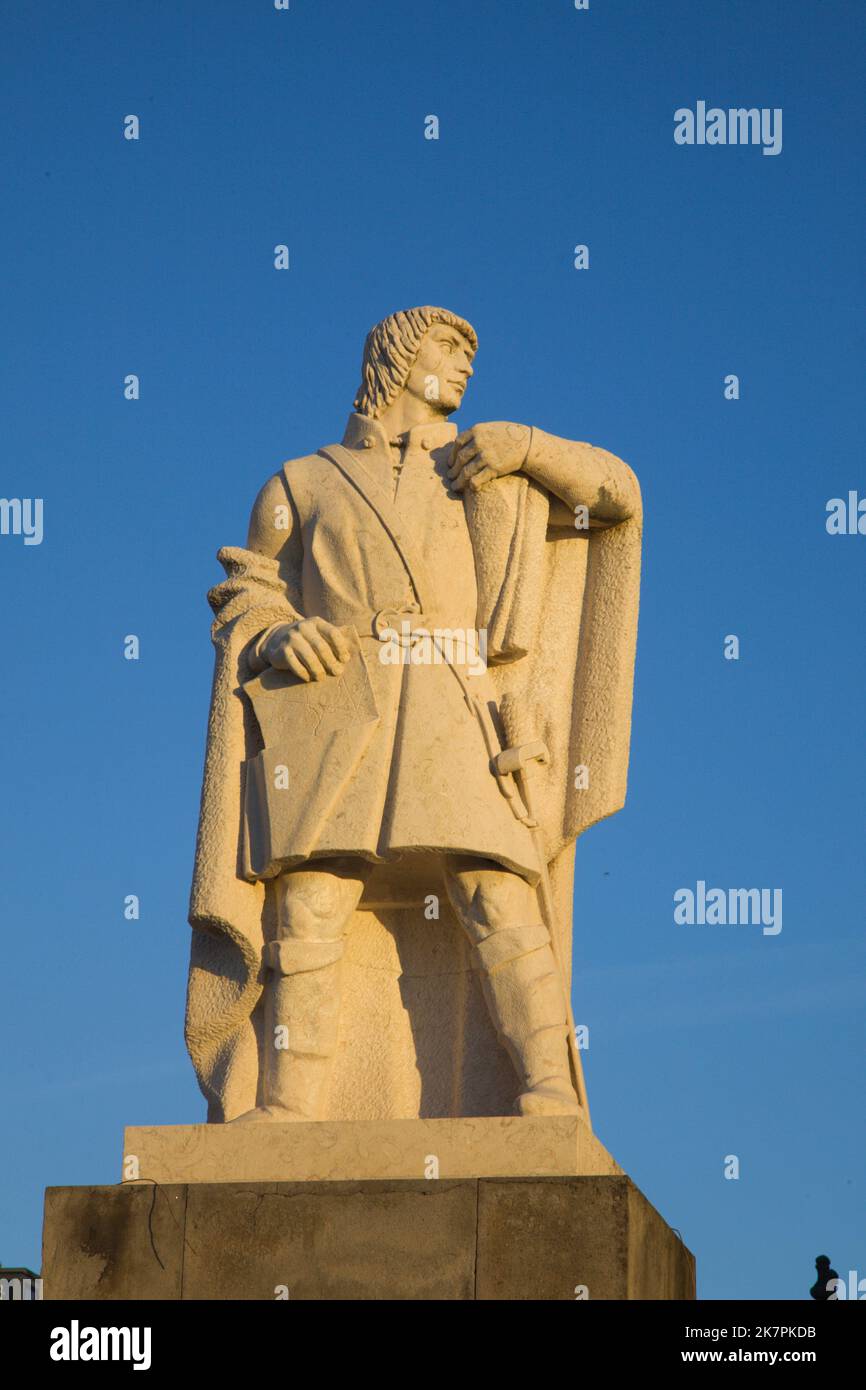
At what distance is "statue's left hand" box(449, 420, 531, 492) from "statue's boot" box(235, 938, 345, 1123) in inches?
89.9

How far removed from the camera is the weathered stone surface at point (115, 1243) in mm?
9000

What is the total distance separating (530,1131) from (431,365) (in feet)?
12.6

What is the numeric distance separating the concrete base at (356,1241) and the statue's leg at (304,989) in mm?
633

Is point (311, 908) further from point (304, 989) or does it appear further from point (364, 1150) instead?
point (364, 1150)

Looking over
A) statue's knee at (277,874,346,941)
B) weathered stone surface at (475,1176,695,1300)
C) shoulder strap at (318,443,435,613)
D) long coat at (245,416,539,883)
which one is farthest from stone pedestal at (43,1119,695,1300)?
shoulder strap at (318,443,435,613)

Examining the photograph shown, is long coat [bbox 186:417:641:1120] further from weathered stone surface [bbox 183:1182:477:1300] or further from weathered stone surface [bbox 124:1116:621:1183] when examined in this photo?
weathered stone surface [bbox 183:1182:477:1300]

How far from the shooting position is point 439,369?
10.8 m

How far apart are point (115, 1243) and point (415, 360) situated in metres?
4.40

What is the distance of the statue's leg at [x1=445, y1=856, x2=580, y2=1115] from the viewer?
9539 millimetres

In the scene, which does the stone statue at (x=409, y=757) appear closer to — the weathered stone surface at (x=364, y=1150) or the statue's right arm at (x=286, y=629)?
the statue's right arm at (x=286, y=629)

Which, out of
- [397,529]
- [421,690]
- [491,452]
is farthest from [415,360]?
[421,690]

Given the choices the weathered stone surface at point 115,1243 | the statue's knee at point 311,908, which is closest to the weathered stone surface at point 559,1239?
the weathered stone surface at point 115,1243
